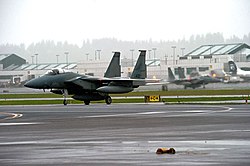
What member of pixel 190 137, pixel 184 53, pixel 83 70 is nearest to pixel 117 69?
pixel 190 137

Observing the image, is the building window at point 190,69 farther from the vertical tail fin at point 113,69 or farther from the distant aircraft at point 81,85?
the distant aircraft at point 81,85

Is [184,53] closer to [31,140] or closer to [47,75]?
[47,75]

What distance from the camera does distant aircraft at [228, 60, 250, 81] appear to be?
489ft

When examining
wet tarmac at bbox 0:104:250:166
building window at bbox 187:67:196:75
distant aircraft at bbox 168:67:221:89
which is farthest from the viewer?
building window at bbox 187:67:196:75

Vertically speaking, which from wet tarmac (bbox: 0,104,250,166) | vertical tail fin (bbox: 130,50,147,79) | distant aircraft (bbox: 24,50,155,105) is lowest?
wet tarmac (bbox: 0,104,250,166)

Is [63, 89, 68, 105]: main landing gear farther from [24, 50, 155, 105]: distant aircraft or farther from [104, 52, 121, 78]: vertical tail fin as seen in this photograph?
[104, 52, 121, 78]: vertical tail fin

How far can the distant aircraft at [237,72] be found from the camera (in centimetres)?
14915

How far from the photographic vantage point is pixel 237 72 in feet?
498

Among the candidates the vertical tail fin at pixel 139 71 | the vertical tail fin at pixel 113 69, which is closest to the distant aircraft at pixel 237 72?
the vertical tail fin at pixel 139 71

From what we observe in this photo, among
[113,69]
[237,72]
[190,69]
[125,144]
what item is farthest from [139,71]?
[190,69]

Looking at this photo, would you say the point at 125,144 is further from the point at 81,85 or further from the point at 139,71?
the point at 139,71

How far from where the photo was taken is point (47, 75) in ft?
218

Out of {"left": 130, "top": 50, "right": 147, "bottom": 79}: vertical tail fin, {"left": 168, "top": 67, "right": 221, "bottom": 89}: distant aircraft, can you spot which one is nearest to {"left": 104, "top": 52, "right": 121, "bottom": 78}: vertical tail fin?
{"left": 130, "top": 50, "right": 147, "bottom": 79}: vertical tail fin

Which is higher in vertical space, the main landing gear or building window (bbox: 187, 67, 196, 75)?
building window (bbox: 187, 67, 196, 75)
